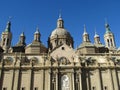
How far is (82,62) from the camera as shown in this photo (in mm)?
54625

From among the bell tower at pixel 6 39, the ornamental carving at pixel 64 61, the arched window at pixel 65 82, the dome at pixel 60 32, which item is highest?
the dome at pixel 60 32

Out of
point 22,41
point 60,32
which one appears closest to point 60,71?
point 60,32

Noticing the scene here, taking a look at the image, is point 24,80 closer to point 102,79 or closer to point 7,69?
point 7,69

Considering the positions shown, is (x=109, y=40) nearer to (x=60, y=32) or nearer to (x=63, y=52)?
(x=60, y=32)

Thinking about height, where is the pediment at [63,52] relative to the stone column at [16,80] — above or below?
above

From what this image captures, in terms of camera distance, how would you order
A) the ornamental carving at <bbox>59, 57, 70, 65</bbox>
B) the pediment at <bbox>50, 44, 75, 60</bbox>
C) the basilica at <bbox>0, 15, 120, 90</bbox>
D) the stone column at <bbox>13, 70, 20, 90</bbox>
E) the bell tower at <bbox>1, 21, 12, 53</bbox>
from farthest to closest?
the bell tower at <bbox>1, 21, 12, 53</bbox>
the pediment at <bbox>50, 44, 75, 60</bbox>
the ornamental carving at <bbox>59, 57, 70, 65</bbox>
the basilica at <bbox>0, 15, 120, 90</bbox>
the stone column at <bbox>13, 70, 20, 90</bbox>

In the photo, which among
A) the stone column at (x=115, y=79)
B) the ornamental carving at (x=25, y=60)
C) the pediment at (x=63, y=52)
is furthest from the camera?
the pediment at (x=63, y=52)

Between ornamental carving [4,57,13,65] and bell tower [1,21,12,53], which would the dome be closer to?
bell tower [1,21,12,53]

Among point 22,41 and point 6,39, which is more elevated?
point 22,41

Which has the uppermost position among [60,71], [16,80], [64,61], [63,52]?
[63,52]

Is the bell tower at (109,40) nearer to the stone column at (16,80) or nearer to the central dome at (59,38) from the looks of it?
the central dome at (59,38)

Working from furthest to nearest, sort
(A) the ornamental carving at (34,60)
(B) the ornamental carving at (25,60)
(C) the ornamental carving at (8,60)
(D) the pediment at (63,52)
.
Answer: (D) the pediment at (63,52) → (A) the ornamental carving at (34,60) → (B) the ornamental carving at (25,60) → (C) the ornamental carving at (8,60)

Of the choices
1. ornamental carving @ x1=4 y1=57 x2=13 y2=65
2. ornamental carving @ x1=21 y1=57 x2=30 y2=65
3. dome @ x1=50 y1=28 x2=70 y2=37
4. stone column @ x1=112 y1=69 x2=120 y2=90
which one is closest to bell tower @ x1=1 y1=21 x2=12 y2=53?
ornamental carving @ x1=4 y1=57 x2=13 y2=65

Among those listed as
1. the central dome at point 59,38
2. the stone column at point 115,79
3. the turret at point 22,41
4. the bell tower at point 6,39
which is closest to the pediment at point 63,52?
the central dome at point 59,38
